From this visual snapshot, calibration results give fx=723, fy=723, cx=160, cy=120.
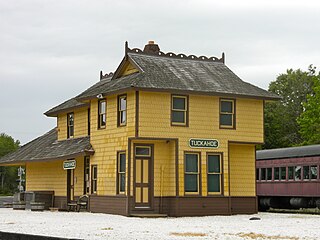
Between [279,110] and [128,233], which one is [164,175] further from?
[279,110]

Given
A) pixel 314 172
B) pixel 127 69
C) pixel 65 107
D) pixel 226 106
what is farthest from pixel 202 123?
pixel 65 107

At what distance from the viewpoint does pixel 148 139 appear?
29.0m

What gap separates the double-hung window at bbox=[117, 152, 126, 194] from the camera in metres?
29.6

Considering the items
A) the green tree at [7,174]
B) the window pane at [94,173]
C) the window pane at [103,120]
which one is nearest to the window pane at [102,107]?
the window pane at [103,120]

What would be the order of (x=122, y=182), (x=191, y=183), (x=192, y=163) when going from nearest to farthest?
(x=122, y=182) < (x=191, y=183) < (x=192, y=163)

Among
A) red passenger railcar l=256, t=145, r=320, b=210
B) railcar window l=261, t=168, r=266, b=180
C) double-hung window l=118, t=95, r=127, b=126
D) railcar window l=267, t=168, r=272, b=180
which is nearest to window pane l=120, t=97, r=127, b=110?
double-hung window l=118, t=95, r=127, b=126

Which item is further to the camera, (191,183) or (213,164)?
(213,164)

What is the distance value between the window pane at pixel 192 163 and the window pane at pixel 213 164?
0.65 meters

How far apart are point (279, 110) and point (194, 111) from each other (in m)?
42.1

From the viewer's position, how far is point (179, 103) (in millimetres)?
30047

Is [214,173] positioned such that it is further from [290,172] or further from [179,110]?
[290,172]

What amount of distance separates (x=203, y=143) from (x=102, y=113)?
484 cm

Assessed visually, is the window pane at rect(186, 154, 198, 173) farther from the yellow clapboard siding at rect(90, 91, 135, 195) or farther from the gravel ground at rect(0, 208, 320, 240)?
the gravel ground at rect(0, 208, 320, 240)

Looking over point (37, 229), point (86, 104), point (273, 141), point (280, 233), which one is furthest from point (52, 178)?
point (273, 141)
